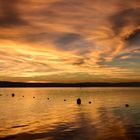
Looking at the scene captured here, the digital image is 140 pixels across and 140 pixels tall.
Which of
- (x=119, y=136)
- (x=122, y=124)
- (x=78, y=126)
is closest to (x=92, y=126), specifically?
(x=78, y=126)

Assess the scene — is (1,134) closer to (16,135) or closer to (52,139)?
(16,135)

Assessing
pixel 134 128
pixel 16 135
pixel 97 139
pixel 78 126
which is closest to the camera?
pixel 97 139

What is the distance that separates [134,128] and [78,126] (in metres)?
7.47

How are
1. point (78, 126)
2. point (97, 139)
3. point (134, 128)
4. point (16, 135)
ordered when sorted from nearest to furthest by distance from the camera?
point (97, 139)
point (16, 135)
point (134, 128)
point (78, 126)

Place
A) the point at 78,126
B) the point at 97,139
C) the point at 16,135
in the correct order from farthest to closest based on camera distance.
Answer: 1. the point at 78,126
2. the point at 16,135
3. the point at 97,139

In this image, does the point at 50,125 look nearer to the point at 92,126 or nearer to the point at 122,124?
the point at 92,126

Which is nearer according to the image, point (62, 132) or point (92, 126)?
point (62, 132)

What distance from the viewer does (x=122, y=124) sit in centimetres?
4075

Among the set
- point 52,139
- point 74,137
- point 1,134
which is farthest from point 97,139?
point 1,134

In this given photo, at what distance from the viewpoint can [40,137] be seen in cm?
3145

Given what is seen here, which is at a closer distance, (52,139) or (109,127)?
(52,139)

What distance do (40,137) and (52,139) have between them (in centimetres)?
166

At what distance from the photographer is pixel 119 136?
104ft

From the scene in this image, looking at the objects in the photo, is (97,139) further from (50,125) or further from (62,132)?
(50,125)
